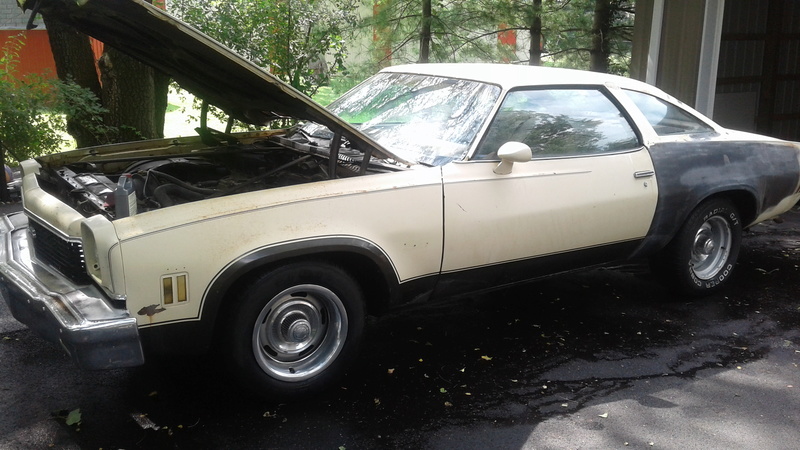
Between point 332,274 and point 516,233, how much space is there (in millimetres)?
1145

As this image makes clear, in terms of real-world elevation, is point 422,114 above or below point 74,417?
above

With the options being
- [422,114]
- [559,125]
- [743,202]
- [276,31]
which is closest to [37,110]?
[276,31]

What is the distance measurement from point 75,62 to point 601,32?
25.3 feet

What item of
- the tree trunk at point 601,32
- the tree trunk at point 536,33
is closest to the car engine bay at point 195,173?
the tree trunk at point 536,33

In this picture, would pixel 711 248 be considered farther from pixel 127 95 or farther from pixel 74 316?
pixel 127 95

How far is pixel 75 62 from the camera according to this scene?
30.0 ft

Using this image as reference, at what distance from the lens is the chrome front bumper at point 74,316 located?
3240 millimetres

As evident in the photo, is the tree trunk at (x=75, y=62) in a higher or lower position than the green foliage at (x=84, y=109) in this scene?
higher

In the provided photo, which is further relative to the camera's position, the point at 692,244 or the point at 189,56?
the point at 692,244

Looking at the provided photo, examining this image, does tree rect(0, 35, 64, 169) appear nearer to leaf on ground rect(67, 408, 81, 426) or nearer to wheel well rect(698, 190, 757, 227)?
leaf on ground rect(67, 408, 81, 426)

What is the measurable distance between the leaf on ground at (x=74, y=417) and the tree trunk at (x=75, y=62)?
5869 millimetres

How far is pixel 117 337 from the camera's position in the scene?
10.7 feet

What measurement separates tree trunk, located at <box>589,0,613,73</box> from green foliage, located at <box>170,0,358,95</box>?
471cm

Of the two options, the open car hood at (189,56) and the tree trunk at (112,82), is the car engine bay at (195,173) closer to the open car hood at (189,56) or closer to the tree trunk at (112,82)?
the open car hood at (189,56)
